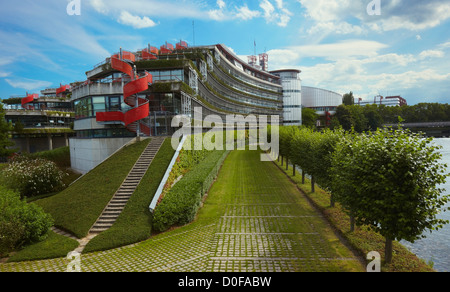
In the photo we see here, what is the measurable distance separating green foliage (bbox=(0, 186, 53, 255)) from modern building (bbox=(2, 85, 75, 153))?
130 ft

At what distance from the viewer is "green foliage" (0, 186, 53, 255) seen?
1118 centimetres

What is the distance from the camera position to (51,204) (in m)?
16.8

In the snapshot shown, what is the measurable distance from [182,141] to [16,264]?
47.2ft

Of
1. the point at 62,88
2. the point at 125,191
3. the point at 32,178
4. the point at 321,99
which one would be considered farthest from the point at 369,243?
the point at 321,99

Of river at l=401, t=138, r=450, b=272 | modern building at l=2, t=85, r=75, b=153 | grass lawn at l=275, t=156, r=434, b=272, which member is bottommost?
river at l=401, t=138, r=450, b=272

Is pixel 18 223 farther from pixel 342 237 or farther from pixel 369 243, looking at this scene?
pixel 369 243

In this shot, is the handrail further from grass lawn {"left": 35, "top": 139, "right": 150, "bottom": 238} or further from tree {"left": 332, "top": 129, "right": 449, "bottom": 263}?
tree {"left": 332, "top": 129, "right": 449, "bottom": 263}

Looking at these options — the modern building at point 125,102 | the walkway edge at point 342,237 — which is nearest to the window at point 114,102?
the modern building at point 125,102

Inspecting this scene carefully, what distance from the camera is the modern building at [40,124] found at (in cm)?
5144

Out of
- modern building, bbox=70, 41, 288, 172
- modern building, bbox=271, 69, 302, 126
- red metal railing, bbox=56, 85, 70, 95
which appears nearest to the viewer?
modern building, bbox=70, 41, 288, 172

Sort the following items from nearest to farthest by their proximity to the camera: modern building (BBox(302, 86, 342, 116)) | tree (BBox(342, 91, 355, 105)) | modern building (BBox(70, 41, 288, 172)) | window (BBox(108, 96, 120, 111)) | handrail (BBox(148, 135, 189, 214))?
handrail (BBox(148, 135, 189, 214))
modern building (BBox(70, 41, 288, 172))
window (BBox(108, 96, 120, 111))
modern building (BBox(302, 86, 342, 116))
tree (BBox(342, 91, 355, 105))

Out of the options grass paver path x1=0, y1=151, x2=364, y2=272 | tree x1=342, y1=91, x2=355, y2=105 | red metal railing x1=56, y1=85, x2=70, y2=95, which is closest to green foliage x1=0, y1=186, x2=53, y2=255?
grass paver path x1=0, y1=151, x2=364, y2=272
